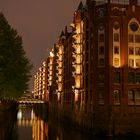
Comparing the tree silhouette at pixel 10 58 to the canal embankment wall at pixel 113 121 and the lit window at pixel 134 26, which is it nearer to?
the canal embankment wall at pixel 113 121

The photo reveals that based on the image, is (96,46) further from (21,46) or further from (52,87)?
(52,87)

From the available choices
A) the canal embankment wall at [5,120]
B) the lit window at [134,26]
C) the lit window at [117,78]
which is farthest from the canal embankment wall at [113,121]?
the lit window at [134,26]

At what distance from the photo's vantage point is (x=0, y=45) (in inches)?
1815

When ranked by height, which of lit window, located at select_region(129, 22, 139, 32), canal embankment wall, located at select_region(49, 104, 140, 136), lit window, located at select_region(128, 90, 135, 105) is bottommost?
canal embankment wall, located at select_region(49, 104, 140, 136)

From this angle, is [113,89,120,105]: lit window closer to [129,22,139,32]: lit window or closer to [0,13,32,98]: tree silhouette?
[129,22,139,32]: lit window

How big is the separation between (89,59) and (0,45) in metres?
29.8

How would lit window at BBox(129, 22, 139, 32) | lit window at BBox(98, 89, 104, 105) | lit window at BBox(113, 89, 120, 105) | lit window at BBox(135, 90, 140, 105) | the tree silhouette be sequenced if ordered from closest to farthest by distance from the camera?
the tree silhouette
lit window at BBox(113, 89, 120, 105)
lit window at BBox(98, 89, 104, 105)
lit window at BBox(135, 90, 140, 105)
lit window at BBox(129, 22, 139, 32)

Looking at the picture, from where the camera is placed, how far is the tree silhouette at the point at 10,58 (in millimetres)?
47938

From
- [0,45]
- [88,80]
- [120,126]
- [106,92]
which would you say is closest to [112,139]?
[120,126]

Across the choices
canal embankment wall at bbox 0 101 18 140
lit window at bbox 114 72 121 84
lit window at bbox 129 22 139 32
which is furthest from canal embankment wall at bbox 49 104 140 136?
lit window at bbox 129 22 139 32

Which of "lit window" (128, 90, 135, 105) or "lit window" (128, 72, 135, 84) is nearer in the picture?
"lit window" (128, 90, 135, 105)

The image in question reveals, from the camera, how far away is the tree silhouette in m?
47.9

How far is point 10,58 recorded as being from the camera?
4906cm

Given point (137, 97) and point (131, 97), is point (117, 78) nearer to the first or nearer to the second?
point (131, 97)
